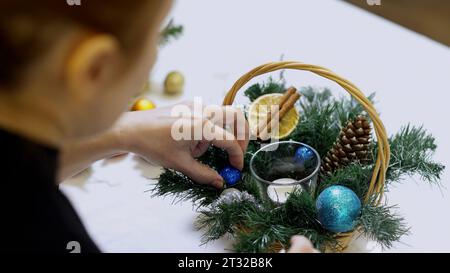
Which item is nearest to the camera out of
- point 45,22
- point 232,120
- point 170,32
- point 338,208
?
point 45,22

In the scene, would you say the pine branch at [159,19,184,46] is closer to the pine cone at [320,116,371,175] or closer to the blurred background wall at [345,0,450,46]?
the pine cone at [320,116,371,175]

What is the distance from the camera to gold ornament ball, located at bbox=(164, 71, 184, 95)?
1.03 metres

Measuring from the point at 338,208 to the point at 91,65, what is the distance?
0.40 metres

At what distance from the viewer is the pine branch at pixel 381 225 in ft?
2.39

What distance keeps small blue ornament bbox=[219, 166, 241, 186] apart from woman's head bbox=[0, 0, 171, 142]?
382mm

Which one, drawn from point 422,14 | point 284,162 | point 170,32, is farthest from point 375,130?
point 422,14

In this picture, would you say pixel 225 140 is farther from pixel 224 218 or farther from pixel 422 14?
pixel 422 14

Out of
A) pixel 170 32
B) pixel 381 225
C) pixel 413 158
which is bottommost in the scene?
pixel 381 225

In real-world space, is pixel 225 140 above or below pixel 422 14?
below

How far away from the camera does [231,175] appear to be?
0.81 meters

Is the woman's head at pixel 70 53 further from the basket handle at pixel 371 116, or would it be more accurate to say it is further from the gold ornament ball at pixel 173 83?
the gold ornament ball at pixel 173 83

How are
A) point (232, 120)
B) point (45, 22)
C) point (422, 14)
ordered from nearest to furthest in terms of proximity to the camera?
point (45, 22), point (232, 120), point (422, 14)

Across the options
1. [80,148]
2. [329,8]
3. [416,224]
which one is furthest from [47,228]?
[329,8]

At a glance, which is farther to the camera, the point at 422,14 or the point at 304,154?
the point at 422,14
